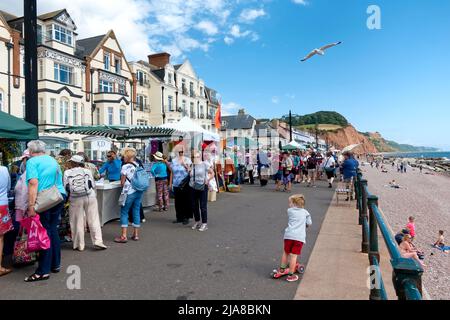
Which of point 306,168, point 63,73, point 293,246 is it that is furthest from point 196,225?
point 63,73

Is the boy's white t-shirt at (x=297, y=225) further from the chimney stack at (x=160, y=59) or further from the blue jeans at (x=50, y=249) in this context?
the chimney stack at (x=160, y=59)

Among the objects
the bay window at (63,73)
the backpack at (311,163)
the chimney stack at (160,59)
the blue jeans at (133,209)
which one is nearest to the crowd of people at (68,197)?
the blue jeans at (133,209)

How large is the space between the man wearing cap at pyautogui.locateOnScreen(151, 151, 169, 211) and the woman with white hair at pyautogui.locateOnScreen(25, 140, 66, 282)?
406 cm

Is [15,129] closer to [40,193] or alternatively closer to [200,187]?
[40,193]

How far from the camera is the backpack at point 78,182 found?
201 inches

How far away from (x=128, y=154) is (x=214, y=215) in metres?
3.32

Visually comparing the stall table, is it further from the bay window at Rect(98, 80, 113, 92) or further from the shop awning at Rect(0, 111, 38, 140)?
the bay window at Rect(98, 80, 113, 92)

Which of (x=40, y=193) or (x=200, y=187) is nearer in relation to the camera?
(x=40, y=193)

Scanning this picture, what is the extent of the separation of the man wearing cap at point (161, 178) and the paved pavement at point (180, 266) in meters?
1.37

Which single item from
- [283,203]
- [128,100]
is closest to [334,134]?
[128,100]

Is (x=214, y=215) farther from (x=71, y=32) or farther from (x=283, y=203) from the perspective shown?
(x=71, y=32)

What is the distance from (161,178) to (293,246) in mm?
5174

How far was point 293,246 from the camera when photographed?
4293 mm
